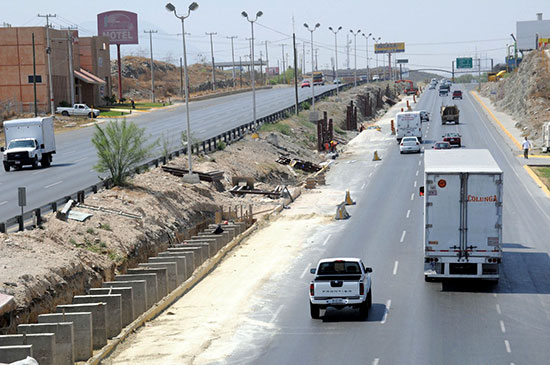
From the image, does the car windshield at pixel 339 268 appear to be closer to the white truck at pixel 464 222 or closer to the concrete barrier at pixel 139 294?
the white truck at pixel 464 222

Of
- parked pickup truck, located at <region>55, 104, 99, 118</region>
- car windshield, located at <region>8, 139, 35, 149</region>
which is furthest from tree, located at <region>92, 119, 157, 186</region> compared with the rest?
parked pickup truck, located at <region>55, 104, 99, 118</region>

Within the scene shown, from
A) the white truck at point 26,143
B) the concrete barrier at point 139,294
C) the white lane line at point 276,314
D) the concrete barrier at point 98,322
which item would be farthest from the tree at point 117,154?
the concrete barrier at point 98,322

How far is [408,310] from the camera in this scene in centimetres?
2538

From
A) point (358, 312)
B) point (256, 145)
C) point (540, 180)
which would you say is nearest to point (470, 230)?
point (358, 312)

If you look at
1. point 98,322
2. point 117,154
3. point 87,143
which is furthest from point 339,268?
point 87,143

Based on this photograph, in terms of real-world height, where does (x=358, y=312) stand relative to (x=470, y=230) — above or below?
below

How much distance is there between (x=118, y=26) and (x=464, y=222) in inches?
4321

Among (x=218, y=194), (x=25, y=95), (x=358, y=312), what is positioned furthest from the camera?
(x=25, y=95)

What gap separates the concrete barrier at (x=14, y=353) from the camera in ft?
65.6

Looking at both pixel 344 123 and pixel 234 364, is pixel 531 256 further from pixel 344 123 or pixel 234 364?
pixel 344 123

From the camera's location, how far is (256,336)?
23.4m

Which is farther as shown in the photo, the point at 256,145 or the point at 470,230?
the point at 256,145

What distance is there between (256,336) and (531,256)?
567 inches

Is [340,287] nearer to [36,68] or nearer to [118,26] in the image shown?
[36,68]
